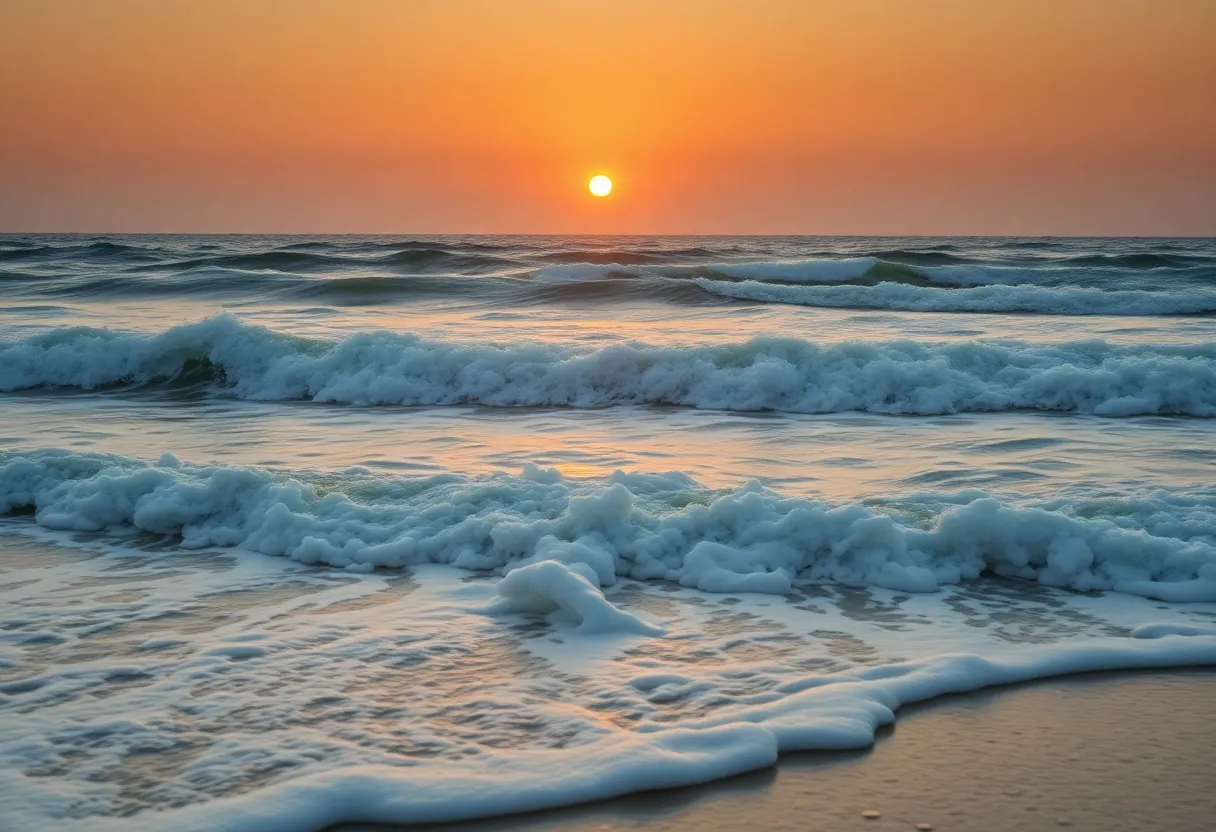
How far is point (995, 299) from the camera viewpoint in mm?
18875

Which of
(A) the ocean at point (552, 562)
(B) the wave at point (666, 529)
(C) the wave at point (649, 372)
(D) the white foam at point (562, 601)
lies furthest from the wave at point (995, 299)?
(D) the white foam at point (562, 601)

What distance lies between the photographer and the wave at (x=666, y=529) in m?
4.62

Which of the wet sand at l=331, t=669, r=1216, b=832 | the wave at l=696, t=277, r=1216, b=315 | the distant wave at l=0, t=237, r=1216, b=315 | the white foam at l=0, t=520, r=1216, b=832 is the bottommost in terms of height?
the wet sand at l=331, t=669, r=1216, b=832

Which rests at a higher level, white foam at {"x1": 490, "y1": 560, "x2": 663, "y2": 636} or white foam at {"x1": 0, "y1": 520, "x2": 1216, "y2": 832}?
white foam at {"x1": 490, "y1": 560, "x2": 663, "y2": 636}

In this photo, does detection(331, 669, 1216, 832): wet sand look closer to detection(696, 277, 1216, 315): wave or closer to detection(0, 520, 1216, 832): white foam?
detection(0, 520, 1216, 832): white foam

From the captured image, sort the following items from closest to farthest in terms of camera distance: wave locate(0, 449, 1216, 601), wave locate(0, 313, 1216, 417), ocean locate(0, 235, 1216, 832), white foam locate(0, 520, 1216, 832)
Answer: white foam locate(0, 520, 1216, 832) < ocean locate(0, 235, 1216, 832) < wave locate(0, 449, 1216, 601) < wave locate(0, 313, 1216, 417)

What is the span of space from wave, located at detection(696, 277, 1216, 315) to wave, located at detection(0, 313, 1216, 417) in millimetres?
7536

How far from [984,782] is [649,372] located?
25.3 feet

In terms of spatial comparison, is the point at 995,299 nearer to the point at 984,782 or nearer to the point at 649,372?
the point at 649,372

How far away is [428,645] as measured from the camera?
12.7ft

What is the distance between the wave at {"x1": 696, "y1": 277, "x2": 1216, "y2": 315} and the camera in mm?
17953

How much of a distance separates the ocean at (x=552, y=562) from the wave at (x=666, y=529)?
2cm

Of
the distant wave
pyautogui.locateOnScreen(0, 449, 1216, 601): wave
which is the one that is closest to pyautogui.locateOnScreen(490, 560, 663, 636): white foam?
pyautogui.locateOnScreen(0, 449, 1216, 601): wave

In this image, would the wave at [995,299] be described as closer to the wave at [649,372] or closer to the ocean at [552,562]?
the wave at [649,372]
